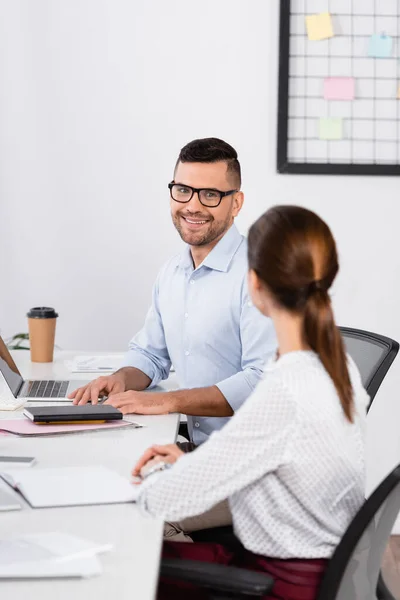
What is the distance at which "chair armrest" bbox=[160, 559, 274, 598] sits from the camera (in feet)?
3.71

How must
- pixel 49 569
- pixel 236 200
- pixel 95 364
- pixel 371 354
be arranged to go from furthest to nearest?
pixel 95 364 → pixel 236 200 → pixel 371 354 → pixel 49 569

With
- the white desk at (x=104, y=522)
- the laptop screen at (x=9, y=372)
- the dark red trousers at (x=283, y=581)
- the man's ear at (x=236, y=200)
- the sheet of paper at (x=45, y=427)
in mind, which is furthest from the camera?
the man's ear at (x=236, y=200)

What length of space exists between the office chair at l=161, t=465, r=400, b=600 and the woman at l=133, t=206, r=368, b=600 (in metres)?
0.05

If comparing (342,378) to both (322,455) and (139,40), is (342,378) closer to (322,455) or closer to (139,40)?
(322,455)

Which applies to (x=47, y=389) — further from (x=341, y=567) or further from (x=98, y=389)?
(x=341, y=567)

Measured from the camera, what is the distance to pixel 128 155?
311cm

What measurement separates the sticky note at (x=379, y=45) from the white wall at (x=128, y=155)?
345mm

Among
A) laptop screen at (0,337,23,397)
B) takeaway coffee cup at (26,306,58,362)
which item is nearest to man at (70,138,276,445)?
laptop screen at (0,337,23,397)

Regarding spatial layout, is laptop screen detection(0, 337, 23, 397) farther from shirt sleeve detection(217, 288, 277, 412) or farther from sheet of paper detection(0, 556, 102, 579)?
sheet of paper detection(0, 556, 102, 579)

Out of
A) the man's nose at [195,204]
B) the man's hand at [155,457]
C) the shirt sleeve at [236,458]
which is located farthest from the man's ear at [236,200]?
the shirt sleeve at [236,458]

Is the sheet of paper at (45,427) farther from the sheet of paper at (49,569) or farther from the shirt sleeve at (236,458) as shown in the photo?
the sheet of paper at (49,569)

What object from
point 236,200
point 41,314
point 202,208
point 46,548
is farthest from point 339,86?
point 46,548

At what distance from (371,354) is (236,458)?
0.78m

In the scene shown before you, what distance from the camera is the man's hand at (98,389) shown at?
196 cm
